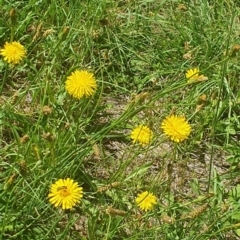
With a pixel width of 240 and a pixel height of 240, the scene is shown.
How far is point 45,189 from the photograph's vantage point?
159 cm

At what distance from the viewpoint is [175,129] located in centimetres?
165

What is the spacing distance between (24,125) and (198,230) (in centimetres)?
63

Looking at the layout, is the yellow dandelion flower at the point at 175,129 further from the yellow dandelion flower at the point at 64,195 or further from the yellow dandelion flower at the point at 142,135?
the yellow dandelion flower at the point at 64,195

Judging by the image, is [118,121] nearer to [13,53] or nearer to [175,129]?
[175,129]

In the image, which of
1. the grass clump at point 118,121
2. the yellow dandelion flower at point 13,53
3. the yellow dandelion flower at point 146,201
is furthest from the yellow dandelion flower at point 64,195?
the yellow dandelion flower at point 13,53

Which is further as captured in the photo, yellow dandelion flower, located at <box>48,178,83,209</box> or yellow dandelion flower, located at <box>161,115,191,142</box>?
yellow dandelion flower, located at <box>161,115,191,142</box>

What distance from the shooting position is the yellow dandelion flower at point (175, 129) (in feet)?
5.38

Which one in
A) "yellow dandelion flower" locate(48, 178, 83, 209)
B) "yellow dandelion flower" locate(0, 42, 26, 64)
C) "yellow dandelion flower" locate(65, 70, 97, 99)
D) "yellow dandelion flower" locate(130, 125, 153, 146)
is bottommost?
"yellow dandelion flower" locate(48, 178, 83, 209)

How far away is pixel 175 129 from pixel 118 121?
18cm

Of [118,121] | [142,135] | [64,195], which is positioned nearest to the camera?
[64,195]

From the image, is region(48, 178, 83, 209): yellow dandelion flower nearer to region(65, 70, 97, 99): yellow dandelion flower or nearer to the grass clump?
the grass clump

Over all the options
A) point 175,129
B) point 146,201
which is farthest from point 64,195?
point 175,129

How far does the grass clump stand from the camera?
159 centimetres

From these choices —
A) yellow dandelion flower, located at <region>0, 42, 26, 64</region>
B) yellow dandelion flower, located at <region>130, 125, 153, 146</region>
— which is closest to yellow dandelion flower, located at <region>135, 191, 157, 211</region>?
yellow dandelion flower, located at <region>130, 125, 153, 146</region>
